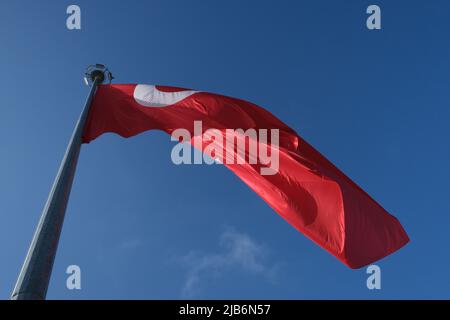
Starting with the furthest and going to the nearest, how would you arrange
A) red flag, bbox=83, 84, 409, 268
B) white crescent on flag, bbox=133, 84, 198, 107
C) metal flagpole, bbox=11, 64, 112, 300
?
white crescent on flag, bbox=133, 84, 198, 107 < red flag, bbox=83, 84, 409, 268 < metal flagpole, bbox=11, 64, 112, 300

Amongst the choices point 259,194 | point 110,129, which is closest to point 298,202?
point 259,194

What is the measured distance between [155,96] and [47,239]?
6.11 meters

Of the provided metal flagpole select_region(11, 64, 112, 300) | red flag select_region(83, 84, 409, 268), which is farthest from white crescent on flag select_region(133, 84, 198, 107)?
metal flagpole select_region(11, 64, 112, 300)

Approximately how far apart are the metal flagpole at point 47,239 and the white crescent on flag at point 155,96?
3067 millimetres

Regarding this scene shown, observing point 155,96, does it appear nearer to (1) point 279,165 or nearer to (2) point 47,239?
(1) point 279,165

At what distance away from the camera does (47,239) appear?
6520 millimetres

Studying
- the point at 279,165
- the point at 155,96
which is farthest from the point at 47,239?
the point at 155,96

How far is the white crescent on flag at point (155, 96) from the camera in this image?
1168 cm

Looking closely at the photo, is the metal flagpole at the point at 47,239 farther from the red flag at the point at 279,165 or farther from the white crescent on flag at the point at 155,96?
the white crescent on flag at the point at 155,96

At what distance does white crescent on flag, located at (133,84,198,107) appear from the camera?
38.3 ft

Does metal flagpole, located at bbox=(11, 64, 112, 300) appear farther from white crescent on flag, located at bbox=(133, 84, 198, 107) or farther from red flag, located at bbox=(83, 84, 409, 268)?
white crescent on flag, located at bbox=(133, 84, 198, 107)

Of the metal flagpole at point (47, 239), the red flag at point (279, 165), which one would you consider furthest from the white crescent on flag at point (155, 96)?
the metal flagpole at point (47, 239)
